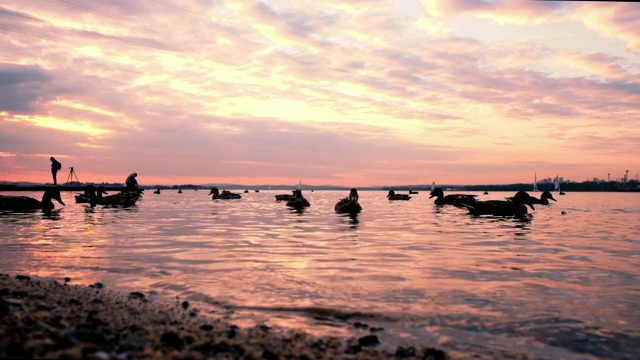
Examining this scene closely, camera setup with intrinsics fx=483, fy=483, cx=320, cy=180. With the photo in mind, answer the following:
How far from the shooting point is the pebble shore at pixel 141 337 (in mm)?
5566

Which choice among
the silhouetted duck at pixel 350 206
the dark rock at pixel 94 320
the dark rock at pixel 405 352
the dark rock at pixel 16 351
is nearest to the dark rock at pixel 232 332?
the dark rock at pixel 94 320

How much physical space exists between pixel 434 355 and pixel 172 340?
348cm

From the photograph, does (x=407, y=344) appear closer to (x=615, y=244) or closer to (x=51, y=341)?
(x=51, y=341)

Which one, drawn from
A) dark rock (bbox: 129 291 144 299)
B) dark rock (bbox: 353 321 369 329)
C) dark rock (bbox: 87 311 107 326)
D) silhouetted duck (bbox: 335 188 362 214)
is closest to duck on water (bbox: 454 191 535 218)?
silhouetted duck (bbox: 335 188 362 214)

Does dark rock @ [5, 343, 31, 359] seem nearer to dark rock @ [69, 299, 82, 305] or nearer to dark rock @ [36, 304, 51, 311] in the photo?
dark rock @ [36, 304, 51, 311]

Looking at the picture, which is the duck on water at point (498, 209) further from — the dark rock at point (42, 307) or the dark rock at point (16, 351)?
the dark rock at point (16, 351)

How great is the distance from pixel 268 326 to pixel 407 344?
225 centimetres

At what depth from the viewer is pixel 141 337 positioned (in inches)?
256

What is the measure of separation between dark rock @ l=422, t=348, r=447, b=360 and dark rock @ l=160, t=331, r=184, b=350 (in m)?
3.23

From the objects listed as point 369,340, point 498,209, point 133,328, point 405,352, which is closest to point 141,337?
point 133,328

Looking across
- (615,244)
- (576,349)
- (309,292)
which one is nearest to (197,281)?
(309,292)

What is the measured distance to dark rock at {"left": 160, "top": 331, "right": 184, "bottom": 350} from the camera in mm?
6217

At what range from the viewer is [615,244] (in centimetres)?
2017

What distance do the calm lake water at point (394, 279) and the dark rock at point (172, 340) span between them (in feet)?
6.15
